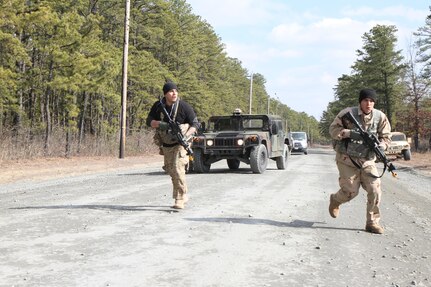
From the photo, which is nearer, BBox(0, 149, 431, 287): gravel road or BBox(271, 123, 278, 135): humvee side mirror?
Result: BBox(0, 149, 431, 287): gravel road

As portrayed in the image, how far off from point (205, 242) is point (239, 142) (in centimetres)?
892

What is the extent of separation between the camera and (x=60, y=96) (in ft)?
78.2

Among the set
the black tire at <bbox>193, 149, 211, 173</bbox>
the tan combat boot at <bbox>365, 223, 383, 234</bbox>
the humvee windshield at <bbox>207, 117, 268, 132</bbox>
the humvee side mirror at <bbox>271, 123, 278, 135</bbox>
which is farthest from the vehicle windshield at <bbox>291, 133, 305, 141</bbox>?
the tan combat boot at <bbox>365, 223, 383, 234</bbox>

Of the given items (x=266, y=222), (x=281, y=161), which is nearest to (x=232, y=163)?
(x=281, y=161)

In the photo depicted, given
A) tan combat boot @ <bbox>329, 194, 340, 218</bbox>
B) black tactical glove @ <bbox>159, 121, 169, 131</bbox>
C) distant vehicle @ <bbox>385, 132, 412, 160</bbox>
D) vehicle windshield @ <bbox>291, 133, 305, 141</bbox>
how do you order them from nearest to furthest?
1. tan combat boot @ <bbox>329, 194, 340, 218</bbox>
2. black tactical glove @ <bbox>159, 121, 169, 131</bbox>
3. distant vehicle @ <bbox>385, 132, 412, 160</bbox>
4. vehicle windshield @ <bbox>291, 133, 305, 141</bbox>

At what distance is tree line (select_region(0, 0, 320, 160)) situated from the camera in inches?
706

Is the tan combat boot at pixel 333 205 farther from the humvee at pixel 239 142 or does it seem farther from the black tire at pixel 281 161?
the black tire at pixel 281 161

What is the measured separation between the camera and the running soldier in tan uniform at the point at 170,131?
261 inches

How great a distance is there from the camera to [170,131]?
658 cm

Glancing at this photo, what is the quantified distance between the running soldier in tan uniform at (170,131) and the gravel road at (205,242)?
463mm

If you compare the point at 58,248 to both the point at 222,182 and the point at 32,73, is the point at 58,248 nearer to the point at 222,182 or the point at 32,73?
the point at 222,182

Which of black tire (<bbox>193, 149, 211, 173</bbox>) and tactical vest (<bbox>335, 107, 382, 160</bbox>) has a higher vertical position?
tactical vest (<bbox>335, 107, 382, 160</bbox>)

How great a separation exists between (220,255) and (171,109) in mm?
3106

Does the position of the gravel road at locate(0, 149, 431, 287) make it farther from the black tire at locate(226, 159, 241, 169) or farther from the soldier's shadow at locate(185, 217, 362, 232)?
the black tire at locate(226, 159, 241, 169)
